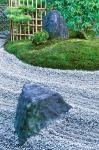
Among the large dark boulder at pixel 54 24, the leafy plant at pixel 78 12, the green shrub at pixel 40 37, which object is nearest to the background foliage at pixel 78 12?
the leafy plant at pixel 78 12

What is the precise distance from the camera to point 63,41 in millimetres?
13234

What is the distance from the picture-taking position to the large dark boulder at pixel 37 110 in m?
6.56

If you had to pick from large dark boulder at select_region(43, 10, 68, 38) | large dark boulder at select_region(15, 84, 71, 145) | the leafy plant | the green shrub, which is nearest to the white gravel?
large dark boulder at select_region(15, 84, 71, 145)

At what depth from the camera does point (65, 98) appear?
31.8ft

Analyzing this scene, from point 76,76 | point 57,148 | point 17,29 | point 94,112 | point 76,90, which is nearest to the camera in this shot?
point 57,148

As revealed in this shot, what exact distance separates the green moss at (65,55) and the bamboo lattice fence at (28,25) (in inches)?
84.8

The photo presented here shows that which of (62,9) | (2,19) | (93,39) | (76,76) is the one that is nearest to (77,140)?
(76,76)

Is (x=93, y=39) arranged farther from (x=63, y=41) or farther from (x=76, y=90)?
(x=76, y=90)

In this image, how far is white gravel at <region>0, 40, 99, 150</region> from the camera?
6.97m

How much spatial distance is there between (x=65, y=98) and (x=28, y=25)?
20.0ft

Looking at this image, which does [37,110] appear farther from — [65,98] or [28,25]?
[28,25]

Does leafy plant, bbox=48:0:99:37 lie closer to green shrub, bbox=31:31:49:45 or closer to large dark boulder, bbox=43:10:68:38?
large dark boulder, bbox=43:10:68:38

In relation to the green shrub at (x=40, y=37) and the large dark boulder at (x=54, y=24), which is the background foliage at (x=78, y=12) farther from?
the green shrub at (x=40, y=37)

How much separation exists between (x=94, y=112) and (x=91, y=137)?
49.1 inches
